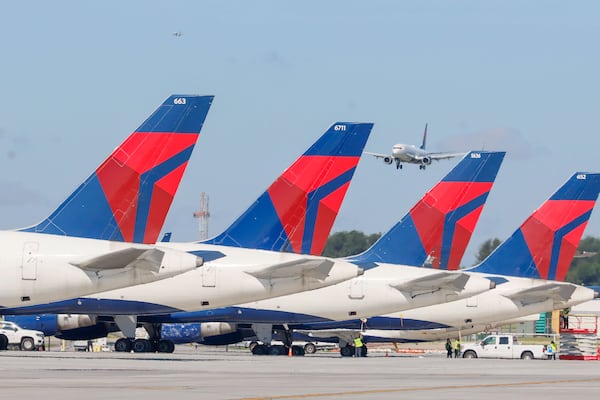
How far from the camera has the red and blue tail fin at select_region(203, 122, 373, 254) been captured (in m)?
60.6

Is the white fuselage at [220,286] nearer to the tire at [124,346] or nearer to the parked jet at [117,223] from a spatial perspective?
the parked jet at [117,223]

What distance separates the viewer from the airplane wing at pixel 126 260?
1854 inches

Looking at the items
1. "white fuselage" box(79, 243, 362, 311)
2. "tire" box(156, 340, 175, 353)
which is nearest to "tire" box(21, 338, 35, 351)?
"tire" box(156, 340, 175, 353)

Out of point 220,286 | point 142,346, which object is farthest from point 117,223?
point 142,346

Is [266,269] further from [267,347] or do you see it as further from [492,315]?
[492,315]

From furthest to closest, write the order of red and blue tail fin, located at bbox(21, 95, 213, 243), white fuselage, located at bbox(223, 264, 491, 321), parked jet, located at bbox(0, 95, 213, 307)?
white fuselage, located at bbox(223, 264, 491, 321), red and blue tail fin, located at bbox(21, 95, 213, 243), parked jet, located at bbox(0, 95, 213, 307)

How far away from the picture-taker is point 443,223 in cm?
7062

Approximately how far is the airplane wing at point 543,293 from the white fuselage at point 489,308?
139 mm

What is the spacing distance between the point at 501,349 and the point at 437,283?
56.8ft

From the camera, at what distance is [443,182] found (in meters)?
71.0

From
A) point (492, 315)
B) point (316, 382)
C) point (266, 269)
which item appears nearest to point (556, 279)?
point (492, 315)

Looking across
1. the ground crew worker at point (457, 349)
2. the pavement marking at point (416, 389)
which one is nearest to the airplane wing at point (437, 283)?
the ground crew worker at point (457, 349)

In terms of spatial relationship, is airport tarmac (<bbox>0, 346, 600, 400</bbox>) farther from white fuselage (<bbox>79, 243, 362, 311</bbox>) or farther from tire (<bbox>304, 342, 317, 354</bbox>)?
tire (<bbox>304, 342, 317, 354</bbox>)

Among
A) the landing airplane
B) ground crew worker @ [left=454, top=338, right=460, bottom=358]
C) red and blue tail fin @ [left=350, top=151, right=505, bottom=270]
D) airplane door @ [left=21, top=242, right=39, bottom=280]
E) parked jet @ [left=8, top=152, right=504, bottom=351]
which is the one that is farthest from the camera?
the landing airplane
